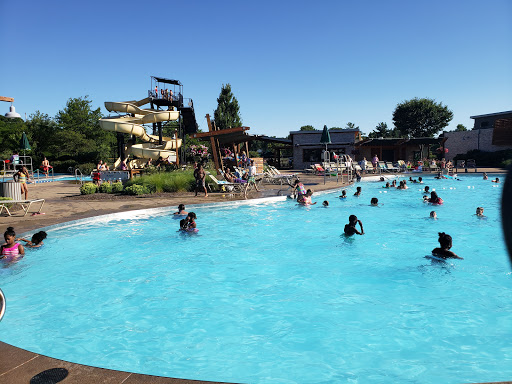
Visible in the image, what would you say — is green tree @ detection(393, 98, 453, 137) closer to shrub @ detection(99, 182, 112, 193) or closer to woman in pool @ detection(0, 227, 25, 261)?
shrub @ detection(99, 182, 112, 193)

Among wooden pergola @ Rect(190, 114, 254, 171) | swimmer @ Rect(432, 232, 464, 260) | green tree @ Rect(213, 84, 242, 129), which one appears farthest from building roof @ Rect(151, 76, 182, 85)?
swimmer @ Rect(432, 232, 464, 260)

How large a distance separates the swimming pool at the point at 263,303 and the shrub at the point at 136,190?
453cm

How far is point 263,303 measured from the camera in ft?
22.3

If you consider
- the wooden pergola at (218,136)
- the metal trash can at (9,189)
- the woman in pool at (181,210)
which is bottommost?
the woman in pool at (181,210)

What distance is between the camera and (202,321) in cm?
607

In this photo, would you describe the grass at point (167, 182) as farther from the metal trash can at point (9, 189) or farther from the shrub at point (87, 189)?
the metal trash can at point (9, 189)

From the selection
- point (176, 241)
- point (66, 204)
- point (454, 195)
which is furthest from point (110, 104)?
point (454, 195)

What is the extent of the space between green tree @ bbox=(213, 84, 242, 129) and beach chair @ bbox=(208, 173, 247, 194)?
35717 mm

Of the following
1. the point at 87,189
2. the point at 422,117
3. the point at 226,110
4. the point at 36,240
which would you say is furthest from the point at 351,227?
the point at 422,117

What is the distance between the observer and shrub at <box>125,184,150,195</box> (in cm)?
1627

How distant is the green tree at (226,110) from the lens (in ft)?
173

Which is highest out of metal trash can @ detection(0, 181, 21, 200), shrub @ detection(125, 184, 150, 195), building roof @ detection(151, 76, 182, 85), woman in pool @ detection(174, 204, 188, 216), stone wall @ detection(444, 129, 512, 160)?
building roof @ detection(151, 76, 182, 85)

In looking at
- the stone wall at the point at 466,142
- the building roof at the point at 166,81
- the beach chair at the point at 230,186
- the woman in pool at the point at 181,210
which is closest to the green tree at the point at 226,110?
the building roof at the point at 166,81

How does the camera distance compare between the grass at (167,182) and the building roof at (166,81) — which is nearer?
the grass at (167,182)
